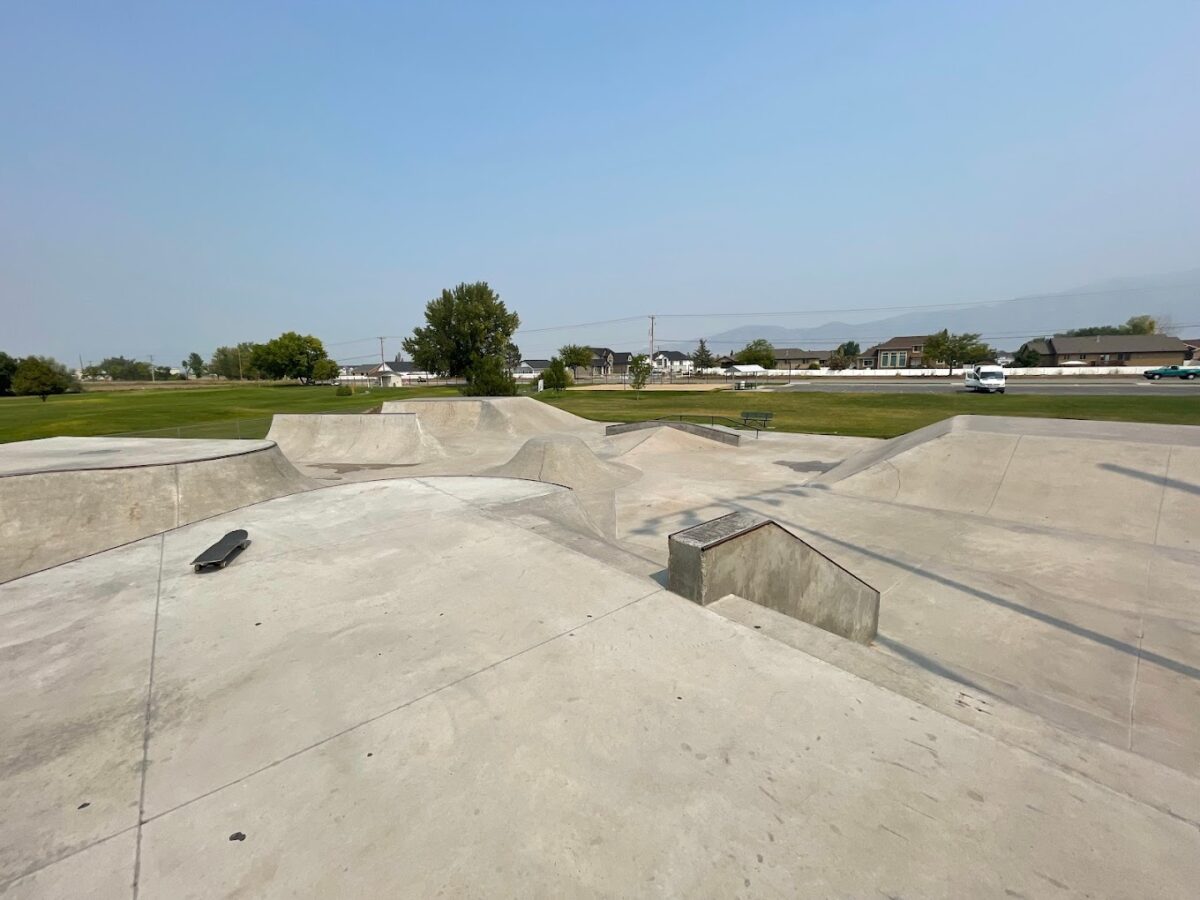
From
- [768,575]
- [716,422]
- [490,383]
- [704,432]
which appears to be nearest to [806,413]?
[716,422]

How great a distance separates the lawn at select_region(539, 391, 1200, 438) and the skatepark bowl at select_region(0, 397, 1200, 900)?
16.2 metres

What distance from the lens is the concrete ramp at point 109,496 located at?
6176mm

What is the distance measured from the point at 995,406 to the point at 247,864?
3474 cm

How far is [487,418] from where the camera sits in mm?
22562

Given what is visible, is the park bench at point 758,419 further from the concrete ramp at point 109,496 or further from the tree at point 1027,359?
the tree at point 1027,359

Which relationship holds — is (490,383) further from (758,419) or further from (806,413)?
(806,413)

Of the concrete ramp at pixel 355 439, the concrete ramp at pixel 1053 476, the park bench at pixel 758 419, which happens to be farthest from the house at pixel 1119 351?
the concrete ramp at pixel 355 439

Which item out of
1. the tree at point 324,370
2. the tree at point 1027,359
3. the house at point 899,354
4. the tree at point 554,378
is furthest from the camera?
the house at point 899,354

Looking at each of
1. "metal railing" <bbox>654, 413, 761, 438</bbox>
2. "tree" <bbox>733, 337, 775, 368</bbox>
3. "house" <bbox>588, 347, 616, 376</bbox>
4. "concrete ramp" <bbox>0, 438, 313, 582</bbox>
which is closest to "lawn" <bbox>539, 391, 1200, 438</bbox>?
"metal railing" <bbox>654, 413, 761, 438</bbox>

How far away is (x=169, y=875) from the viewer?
76.7 inches

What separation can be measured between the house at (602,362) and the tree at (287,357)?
53378 mm

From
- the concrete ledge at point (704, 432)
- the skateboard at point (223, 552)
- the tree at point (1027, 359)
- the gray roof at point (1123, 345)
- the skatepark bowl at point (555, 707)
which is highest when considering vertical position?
the gray roof at point (1123, 345)

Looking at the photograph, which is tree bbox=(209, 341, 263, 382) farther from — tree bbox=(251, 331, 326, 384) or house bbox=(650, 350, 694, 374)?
house bbox=(650, 350, 694, 374)

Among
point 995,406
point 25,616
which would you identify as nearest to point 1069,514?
point 25,616
